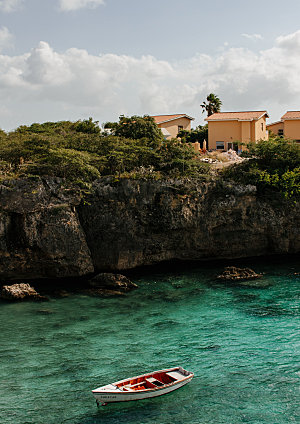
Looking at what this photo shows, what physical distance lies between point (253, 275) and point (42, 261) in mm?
15782

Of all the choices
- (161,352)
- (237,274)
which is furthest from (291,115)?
(161,352)

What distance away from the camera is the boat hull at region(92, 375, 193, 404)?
14812mm

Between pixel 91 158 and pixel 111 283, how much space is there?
1003cm

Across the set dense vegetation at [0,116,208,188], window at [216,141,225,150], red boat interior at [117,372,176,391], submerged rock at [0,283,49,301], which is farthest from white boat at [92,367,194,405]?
window at [216,141,225,150]

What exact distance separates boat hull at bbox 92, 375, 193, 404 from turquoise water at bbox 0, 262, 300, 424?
336 mm

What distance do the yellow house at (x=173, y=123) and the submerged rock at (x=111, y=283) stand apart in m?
28.0

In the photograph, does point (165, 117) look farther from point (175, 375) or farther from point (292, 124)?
point (175, 375)

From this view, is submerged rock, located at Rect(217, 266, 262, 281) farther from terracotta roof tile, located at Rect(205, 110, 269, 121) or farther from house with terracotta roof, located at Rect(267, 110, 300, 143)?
house with terracotta roof, located at Rect(267, 110, 300, 143)

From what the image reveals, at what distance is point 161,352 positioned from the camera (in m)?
19.1

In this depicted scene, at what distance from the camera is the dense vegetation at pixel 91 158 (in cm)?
3060

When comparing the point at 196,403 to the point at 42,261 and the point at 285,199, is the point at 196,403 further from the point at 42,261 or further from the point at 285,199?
the point at 285,199

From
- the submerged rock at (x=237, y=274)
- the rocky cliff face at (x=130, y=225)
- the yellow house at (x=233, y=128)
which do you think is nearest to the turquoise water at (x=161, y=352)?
the submerged rock at (x=237, y=274)

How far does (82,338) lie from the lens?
2105cm

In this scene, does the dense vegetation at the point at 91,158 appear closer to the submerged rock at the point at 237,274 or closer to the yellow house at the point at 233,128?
the submerged rock at the point at 237,274
